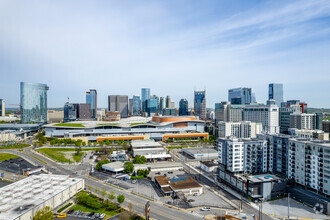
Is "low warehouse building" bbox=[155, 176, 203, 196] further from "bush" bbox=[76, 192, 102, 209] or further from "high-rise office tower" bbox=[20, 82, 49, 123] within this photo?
"high-rise office tower" bbox=[20, 82, 49, 123]

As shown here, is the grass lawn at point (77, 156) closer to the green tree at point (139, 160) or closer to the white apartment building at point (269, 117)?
the green tree at point (139, 160)

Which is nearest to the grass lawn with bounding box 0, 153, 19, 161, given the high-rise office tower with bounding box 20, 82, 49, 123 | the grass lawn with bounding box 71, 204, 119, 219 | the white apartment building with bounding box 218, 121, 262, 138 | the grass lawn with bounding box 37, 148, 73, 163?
the grass lawn with bounding box 37, 148, 73, 163

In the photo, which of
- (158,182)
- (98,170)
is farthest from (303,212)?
(98,170)

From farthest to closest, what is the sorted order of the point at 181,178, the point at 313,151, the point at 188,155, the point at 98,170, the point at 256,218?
the point at 188,155 → the point at 98,170 → the point at 181,178 → the point at 313,151 → the point at 256,218

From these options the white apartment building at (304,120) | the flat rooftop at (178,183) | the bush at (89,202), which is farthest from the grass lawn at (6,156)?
the white apartment building at (304,120)

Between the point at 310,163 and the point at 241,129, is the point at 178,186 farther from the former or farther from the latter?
the point at 241,129

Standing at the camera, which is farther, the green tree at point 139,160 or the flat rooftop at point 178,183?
the green tree at point 139,160

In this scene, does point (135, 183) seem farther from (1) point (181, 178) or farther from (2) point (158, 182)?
(1) point (181, 178)
